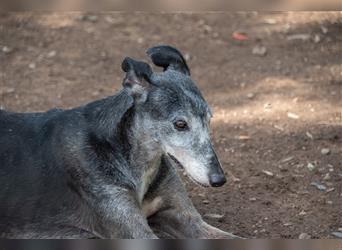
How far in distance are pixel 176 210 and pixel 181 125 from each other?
2.74 ft

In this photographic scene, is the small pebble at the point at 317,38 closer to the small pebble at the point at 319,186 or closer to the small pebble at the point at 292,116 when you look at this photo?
the small pebble at the point at 292,116

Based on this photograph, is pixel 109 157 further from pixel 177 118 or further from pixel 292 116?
pixel 292 116

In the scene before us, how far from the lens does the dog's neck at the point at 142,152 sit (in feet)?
18.2

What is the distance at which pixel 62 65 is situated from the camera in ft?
29.8

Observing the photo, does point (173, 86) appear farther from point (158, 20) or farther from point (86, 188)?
point (158, 20)

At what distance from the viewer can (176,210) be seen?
595 cm

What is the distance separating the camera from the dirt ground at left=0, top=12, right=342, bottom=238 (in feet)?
21.4

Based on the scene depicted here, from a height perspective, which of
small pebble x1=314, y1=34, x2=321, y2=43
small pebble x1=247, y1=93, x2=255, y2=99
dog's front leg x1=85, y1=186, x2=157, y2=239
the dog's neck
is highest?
the dog's neck

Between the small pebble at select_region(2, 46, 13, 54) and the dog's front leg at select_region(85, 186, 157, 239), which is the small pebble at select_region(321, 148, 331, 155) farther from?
the small pebble at select_region(2, 46, 13, 54)

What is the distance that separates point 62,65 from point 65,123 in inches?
136

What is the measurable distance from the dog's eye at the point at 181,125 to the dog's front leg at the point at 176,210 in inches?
23.0

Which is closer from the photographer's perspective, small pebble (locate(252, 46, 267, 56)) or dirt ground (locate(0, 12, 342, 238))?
dirt ground (locate(0, 12, 342, 238))

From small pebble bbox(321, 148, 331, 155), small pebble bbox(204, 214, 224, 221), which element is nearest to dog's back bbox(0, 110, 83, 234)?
small pebble bbox(204, 214, 224, 221)

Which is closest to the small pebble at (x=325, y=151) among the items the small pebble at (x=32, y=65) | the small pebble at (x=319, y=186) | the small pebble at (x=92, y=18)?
the small pebble at (x=319, y=186)
